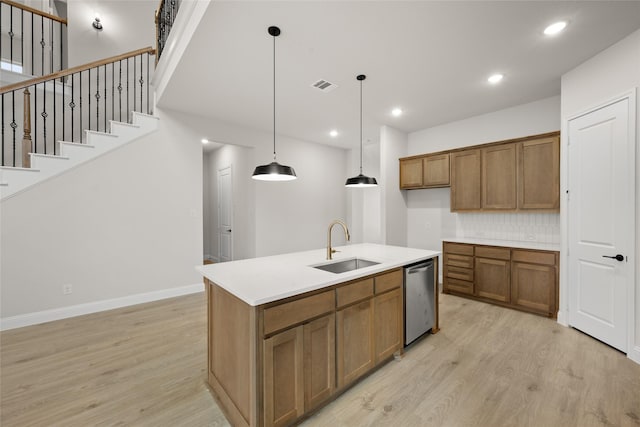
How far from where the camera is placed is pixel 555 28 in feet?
7.65

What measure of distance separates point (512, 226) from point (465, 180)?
0.99 metres

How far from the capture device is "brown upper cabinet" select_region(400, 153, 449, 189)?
15.0 ft

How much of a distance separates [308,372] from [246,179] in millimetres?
4360

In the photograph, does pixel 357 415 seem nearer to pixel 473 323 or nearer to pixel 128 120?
pixel 473 323

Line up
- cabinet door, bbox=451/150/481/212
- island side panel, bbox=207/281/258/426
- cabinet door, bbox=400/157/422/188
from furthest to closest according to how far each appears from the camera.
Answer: cabinet door, bbox=400/157/422/188 → cabinet door, bbox=451/150/481/212 → island side panel, bbox=207/281/258/426

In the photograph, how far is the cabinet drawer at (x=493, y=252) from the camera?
3.69 meters

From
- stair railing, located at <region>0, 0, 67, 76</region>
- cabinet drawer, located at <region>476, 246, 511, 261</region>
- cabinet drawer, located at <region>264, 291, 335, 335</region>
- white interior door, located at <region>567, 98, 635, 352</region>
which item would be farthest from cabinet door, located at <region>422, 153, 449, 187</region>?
stair railing, located at <region>0, 0, 67, 76</region>

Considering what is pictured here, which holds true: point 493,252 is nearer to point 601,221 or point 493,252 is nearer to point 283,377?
point 601,221

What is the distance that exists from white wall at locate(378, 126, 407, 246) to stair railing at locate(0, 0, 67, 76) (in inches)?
217

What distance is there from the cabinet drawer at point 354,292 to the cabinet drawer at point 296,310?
0.27 feet

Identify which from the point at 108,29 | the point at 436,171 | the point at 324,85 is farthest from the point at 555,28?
the point at 108,29

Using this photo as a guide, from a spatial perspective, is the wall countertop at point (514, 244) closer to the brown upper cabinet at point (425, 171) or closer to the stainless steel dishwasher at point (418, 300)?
the brown upper cabinet at point (425, 171)

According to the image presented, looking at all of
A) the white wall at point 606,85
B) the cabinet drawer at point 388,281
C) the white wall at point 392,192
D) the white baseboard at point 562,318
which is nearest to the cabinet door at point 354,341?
the cabinet drawer at point 388,281

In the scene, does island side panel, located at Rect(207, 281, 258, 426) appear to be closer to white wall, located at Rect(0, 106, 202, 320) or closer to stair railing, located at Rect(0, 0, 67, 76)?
white wall, located at Rect(0, 106, 202, 320)
